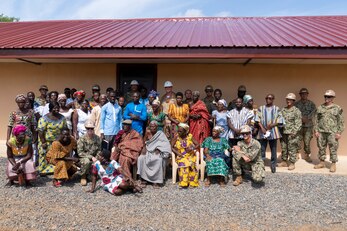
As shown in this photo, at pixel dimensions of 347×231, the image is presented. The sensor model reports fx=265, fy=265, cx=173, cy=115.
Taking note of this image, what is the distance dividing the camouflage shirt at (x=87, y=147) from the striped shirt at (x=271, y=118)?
310 cm

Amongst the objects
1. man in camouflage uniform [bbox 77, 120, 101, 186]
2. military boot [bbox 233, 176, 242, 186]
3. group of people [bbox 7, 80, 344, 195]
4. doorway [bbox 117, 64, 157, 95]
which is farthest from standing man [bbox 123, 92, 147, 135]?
military boot [bbox 233, 176, 242, 186]

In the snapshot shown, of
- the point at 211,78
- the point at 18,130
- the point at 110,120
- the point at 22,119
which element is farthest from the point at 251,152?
the point at 22,119

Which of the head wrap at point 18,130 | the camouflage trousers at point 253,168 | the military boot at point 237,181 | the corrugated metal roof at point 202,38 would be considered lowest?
the military boot at point 237,181

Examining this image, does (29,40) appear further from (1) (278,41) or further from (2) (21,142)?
(1) (278,41)

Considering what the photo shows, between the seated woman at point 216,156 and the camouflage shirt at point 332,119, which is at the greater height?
the camouflage shirt at point 332,119

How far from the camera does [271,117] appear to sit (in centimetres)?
518

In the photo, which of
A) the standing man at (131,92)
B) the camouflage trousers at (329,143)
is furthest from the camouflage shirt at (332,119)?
the standing man at (131,92)

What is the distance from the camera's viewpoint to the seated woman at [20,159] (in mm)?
4309

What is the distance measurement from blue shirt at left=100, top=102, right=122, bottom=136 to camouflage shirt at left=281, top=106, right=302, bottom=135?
338 centimetres

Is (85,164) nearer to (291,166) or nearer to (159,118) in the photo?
(159,118)

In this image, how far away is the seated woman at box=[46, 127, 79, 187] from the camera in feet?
14.6

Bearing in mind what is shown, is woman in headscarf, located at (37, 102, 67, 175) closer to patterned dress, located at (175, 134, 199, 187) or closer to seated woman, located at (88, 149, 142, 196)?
seated woman, located at (88, 149, 142, 196)

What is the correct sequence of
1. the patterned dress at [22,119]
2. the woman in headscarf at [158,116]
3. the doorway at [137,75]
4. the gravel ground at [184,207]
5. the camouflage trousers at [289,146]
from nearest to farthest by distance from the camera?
the gravel ground at [184,207], the patterned dress at [22,119], the woman in headscarf at [158,116], the camouflage trousers at [289,146], the doorway at [137,75]

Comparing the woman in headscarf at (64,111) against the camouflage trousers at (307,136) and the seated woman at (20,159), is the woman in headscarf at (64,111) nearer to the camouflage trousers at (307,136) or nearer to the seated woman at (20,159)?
the seated woman at (20,159)
